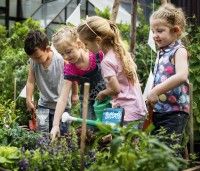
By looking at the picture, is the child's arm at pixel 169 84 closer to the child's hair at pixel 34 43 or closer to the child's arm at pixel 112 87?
the child's arm at pixel 112 87

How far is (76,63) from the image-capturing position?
3.54 meters

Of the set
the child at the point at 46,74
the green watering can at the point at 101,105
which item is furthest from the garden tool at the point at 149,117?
the child at the point at 46,74

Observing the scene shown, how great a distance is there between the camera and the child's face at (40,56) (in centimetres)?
414

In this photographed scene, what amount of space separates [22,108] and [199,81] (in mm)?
2757

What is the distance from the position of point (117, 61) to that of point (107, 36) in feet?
0.63

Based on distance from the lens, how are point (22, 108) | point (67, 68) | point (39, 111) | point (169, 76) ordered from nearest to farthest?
point (169, 76), point (67, 68), point (39, 111), point (22, 108)

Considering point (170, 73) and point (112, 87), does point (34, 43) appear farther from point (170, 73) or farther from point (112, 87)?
point (170, 73)

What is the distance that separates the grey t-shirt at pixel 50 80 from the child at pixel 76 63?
0.66 metres

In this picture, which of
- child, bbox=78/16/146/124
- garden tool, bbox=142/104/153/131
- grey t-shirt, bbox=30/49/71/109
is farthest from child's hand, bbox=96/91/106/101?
grey t-shirt, bbox=30/49/71/109

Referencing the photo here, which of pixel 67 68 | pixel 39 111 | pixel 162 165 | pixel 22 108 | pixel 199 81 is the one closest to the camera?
pixel 162 165

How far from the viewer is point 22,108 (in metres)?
6.86

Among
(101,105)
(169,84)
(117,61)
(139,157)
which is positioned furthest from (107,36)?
(139,157)

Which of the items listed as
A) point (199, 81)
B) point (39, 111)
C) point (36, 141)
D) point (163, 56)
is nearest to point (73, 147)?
point (36, 141)

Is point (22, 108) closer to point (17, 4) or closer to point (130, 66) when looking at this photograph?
point (130, 66)
